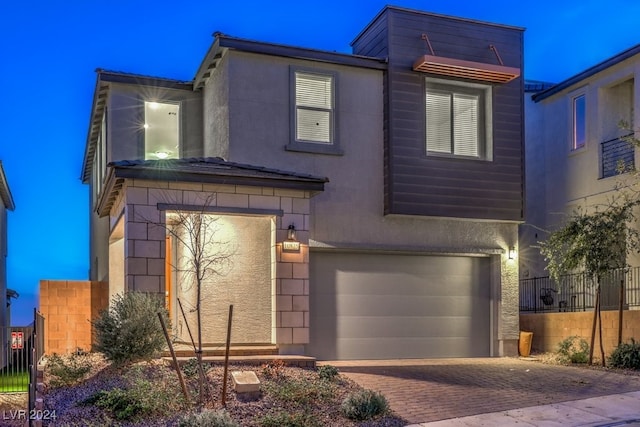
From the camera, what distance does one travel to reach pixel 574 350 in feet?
43.9

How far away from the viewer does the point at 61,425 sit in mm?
7531

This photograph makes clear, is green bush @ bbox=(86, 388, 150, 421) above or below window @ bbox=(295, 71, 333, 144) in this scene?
below

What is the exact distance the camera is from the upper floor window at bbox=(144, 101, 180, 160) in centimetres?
1514

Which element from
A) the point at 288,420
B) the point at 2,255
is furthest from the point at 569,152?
the point at 2,255

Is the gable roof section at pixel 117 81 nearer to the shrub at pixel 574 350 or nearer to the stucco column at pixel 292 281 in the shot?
the stucco column at pixel 292 281

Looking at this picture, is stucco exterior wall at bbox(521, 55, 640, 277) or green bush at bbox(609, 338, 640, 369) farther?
stucco exterior wall at bbox(521, 55, 640, 277)

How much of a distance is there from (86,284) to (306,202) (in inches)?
208

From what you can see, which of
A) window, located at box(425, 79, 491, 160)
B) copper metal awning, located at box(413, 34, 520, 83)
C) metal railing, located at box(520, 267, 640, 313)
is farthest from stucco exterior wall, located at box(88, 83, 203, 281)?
metal railing, located at box(520, 267, 640, 313)

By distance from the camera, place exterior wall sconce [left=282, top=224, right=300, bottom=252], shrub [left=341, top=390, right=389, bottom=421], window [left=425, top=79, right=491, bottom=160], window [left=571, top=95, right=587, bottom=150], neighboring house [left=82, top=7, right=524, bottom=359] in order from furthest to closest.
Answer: window [left=571, top=95, right=587, bottom=150] < window [left=425, top=79, right=491, bottom=160] < neighboring house [left=82, top=7, right=524, bottom=359] < exterior wall sconce [left=282, top=224, right=300, bottom=252] < shrub [left=341, top=390, right=389, bottom=421]

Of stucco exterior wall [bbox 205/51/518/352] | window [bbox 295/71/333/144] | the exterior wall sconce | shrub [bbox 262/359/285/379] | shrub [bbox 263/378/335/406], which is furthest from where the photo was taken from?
window [bbox 295/71/333/144]

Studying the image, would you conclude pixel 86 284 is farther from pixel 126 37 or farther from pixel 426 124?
pixel 126 37

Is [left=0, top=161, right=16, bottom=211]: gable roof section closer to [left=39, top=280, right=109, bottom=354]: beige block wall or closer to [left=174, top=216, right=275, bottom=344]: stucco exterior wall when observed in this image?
[left=39, top=280, right=109, bottom=354]: beige block wall

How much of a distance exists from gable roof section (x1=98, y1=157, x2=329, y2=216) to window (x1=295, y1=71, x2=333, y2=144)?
1.83 meters

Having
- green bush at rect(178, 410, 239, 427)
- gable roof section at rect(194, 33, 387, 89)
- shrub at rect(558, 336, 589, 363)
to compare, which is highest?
gable roof section at rect(194, 33, 387, 89)
